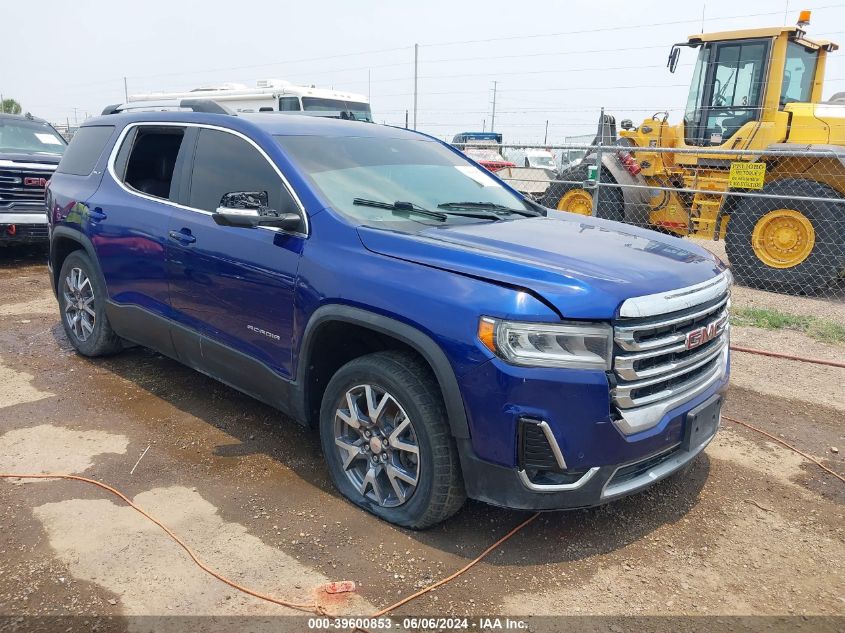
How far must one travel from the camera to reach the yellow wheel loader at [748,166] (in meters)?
8.36

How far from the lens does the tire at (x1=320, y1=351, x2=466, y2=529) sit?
2.94m

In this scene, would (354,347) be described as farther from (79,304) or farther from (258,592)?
(79,304)

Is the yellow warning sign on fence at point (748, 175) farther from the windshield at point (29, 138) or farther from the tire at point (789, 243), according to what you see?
the windshield at point (29, 138)

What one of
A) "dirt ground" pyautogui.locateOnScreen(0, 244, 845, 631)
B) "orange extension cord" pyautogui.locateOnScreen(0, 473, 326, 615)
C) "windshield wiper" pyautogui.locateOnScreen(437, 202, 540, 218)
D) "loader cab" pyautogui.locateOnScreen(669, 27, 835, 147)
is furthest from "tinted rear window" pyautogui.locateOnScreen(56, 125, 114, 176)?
"loader cab" pyautogui.locateOnScreen(669, 27, 835, 147)

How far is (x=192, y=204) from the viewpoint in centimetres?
415

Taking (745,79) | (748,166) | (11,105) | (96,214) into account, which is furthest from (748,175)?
(11,105)

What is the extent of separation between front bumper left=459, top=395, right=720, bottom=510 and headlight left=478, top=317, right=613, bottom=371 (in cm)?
45

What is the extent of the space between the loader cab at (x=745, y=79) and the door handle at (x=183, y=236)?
793cm

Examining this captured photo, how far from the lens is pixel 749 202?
29.1ft

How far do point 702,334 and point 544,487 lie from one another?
1.04 m

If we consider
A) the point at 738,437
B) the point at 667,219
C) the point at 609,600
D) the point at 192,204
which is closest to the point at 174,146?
the point at 192,204

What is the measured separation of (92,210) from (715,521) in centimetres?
451

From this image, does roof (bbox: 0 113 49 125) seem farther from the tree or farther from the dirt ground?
the tree

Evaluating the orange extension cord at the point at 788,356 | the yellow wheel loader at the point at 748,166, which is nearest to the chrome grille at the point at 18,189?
the yellow wheel loader at the point at 748,166
